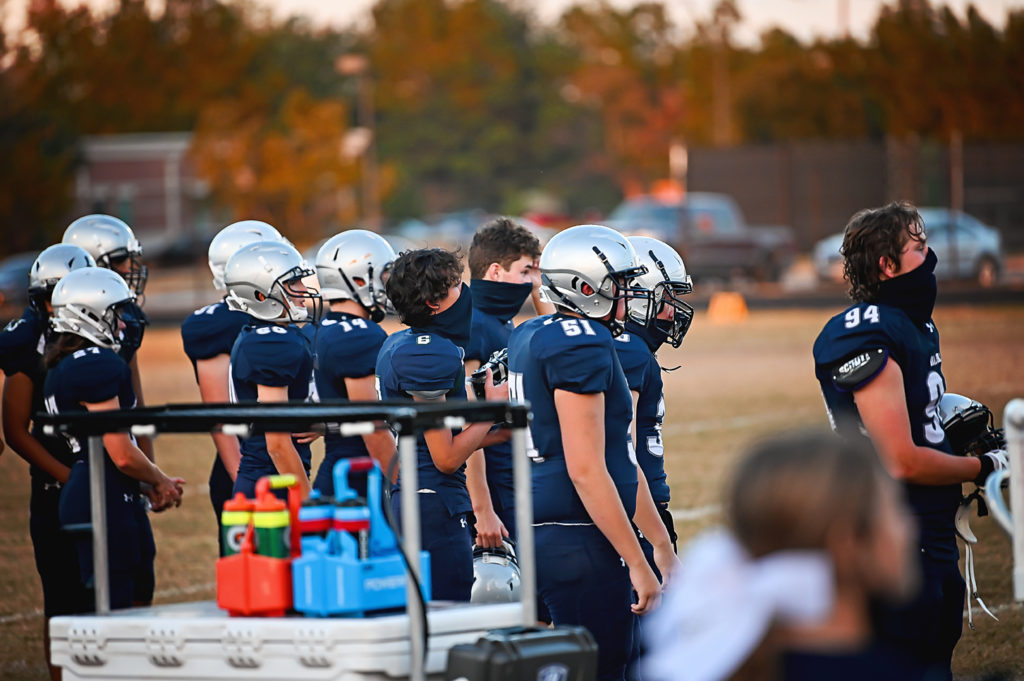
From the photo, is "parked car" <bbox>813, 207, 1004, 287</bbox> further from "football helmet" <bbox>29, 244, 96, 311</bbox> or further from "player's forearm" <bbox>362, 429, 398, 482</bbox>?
"player's forearm" <bbox>362, 429, 398, 482</bbox>

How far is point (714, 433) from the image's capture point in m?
13.0

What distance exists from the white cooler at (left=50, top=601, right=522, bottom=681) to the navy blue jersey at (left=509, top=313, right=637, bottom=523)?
657 mm

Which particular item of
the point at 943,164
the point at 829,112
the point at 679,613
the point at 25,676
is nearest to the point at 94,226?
the point at 25,676

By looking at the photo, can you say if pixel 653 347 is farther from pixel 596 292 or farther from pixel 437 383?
pixel 437 383

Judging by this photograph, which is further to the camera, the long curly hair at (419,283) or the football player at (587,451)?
the long curly hair at (419,283)

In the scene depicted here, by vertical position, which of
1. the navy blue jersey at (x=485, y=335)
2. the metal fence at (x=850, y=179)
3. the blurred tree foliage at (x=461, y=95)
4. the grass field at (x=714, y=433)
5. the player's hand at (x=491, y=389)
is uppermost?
the blurred tree foliage at (x=461, y=95)

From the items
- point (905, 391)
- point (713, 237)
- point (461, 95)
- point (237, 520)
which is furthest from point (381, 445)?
point (461, 95)

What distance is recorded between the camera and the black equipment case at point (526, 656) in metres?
3.40

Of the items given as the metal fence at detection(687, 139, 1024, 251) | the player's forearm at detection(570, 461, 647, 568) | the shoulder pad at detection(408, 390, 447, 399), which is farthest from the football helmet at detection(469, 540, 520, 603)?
the metal fence at detection(687, 139, 1024, 251)

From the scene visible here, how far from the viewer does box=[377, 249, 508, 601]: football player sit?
16.0ft

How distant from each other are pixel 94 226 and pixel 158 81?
166 feet

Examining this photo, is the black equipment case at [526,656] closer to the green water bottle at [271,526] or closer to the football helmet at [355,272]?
the green water bottle at [271,526]

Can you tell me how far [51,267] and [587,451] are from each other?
347 centimetres

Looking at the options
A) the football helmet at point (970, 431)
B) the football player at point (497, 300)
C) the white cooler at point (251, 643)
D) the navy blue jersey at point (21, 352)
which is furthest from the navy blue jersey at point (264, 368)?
the football helmet at point (970, 431)
